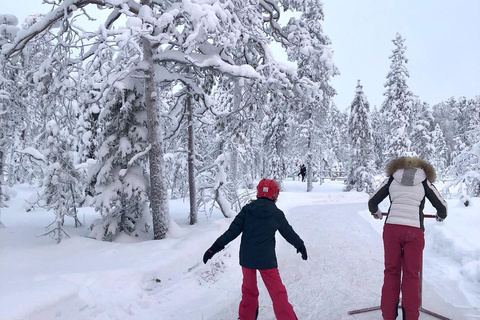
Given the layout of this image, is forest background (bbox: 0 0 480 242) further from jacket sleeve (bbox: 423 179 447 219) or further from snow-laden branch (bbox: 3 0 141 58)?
jacket sleeve (bbox: 423 179 447 219)

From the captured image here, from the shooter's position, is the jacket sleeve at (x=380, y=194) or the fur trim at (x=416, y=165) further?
the jacket sleeve at (x=380, y=194)

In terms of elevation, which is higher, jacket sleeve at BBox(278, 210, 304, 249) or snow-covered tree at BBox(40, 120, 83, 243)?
snow-covered tree at BBox(40, 120, 83, 243)

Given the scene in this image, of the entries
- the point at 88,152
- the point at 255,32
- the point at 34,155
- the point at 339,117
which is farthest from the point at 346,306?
the point at 339,117

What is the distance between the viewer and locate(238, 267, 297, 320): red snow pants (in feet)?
12.6

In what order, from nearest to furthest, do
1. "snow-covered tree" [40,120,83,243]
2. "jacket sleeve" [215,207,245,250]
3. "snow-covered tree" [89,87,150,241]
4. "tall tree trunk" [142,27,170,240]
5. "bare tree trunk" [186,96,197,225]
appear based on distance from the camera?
"jacket sleeve" [215,207,245,250] < "snow-covered tree" [40,120,83,243] < "tall tree trunk" [142,27,170,240] < "snow-covered tree" [89,87,150,241] < "bare tree trunk" [186,96,197,225]

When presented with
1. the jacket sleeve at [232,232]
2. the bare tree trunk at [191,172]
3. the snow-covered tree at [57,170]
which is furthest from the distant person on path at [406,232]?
the bare tree trunk at [191,172]

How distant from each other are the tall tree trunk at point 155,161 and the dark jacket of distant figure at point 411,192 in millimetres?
5882

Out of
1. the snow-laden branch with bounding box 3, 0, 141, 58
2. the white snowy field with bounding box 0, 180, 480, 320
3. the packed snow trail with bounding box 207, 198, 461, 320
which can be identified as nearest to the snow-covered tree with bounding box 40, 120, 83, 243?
the white snowy field with bounding box 0, 180, 480, 320

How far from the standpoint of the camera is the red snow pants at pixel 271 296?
3842 millimetres

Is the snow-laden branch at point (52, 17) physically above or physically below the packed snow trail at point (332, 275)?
above

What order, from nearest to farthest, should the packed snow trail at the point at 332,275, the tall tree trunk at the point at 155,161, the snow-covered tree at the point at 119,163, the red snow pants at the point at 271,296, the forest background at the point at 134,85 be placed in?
the red snow pants at the point at 271,296 < the packed snow trail at the point at 332,275 < the forest background at the point at 134,85 < the tall tree trunk at the point at 155,161 < the snow-covered tree at the point at 119,163

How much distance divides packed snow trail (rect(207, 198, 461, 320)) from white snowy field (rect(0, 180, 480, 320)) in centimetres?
2

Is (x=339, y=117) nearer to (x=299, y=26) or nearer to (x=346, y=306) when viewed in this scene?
(x=299, y=26)

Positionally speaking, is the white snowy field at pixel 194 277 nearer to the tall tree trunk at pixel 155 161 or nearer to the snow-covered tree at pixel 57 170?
the tall tree trunk at pixel 155 161
